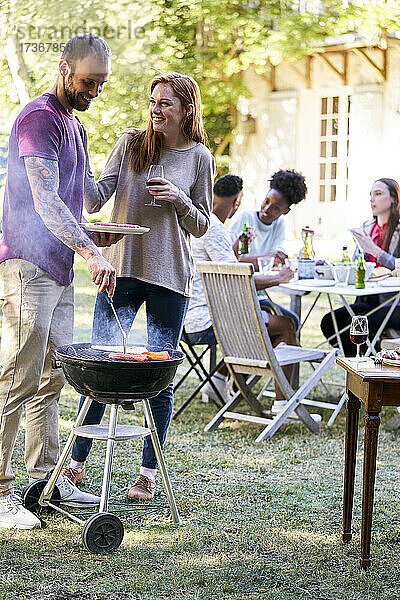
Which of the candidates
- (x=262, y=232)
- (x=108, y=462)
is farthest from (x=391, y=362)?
(x=262, y=232)

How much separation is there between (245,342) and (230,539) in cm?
161

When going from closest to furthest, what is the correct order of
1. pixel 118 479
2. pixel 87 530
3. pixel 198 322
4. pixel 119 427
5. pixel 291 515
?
1. pixel 87 530
2. pixel 119 427
3. pixel 291 515
4. pixel 118 479
5. pixel 198 322

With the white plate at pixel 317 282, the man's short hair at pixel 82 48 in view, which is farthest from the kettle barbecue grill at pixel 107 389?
the white plate at pixel 317 282

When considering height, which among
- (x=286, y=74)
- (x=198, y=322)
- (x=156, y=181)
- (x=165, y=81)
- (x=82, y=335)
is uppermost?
(x=286, y=74)

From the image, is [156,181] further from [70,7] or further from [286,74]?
[286,74]

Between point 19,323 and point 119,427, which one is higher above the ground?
point 19,323

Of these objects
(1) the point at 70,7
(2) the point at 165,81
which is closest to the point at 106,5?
(1) the point at 70,7

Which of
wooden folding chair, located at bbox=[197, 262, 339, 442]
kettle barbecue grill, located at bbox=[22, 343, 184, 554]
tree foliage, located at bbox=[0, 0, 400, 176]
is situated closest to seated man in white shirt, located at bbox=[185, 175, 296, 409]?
wooden folding chair, located at bbox=[197, 262, 339, 442]

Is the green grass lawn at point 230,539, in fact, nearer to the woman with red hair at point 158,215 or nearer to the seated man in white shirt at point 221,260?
the woman with red hair at point 158,215

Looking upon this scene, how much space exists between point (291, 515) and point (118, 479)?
0.82 metres

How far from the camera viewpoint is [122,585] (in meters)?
2.54

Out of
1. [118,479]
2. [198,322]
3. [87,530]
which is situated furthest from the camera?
[198,322]

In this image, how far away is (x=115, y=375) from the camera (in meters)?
2.71

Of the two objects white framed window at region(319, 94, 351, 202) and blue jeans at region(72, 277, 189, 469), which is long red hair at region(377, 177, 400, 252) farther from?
white framed window at region(319, 94, 351, 202)
